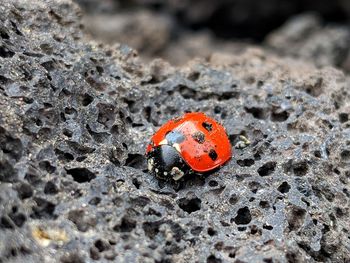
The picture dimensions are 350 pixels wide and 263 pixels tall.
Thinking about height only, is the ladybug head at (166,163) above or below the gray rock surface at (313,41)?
above

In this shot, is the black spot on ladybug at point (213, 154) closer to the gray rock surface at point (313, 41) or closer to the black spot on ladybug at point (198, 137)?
the black spot on ladybug at point (198, 137)

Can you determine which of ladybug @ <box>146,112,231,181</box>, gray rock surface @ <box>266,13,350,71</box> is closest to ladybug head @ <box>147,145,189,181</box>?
ladybug @ <box>146,112,231,181</box>

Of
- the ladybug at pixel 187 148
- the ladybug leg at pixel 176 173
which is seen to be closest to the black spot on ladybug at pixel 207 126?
the ladybug at pixel 187 148

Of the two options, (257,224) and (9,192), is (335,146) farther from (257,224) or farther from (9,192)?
(9,192)

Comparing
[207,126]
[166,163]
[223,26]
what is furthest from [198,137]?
[223,26]

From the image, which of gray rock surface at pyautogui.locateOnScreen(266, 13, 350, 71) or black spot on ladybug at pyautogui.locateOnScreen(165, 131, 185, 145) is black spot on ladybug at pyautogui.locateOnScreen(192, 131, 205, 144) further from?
gray rock surface at pyautogui.locateOnScreen(266, 13, 350, 71)

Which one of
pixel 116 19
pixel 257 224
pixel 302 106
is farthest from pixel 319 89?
pixel 116 19

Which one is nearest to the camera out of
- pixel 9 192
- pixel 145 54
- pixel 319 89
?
pixel 9 192
